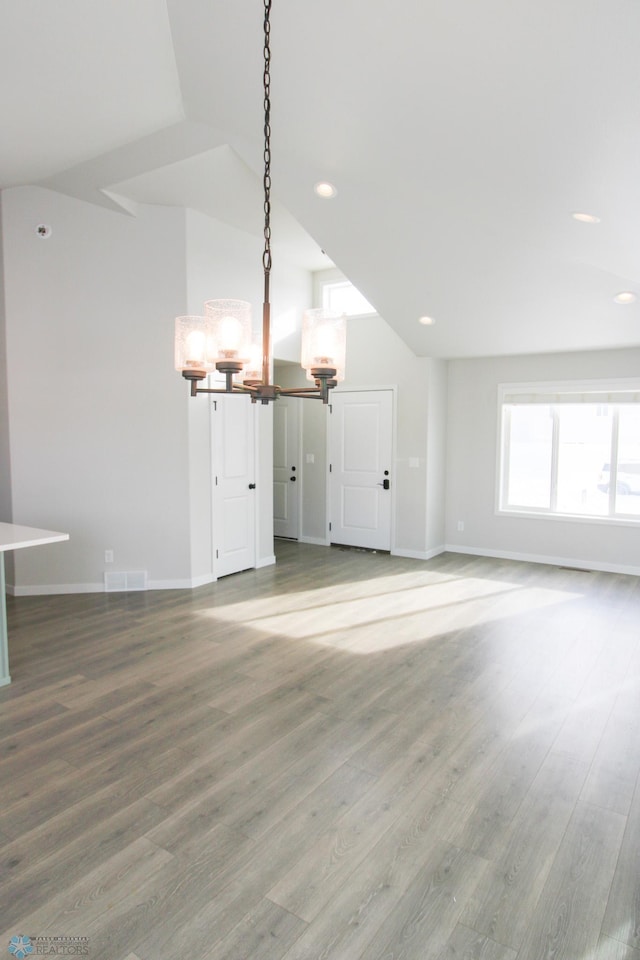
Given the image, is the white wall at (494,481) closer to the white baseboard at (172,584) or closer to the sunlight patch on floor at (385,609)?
the sunlight patch on floor at (385,609)

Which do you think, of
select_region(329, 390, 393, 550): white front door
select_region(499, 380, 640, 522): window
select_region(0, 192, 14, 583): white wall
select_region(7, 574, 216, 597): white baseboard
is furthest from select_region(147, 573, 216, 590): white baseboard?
select_region(499, 380, 640, 522): window

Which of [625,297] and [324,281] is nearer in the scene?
[625,297]

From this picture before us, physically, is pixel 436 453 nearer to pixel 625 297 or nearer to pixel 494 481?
pixel 494 481

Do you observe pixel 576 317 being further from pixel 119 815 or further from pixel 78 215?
pixel 119 815

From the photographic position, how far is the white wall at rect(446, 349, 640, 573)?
620 cm

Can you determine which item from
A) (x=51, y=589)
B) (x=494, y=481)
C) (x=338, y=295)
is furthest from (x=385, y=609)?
(x=338, y=295)

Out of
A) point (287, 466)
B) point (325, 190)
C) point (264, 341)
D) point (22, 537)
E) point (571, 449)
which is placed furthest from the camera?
point (287, 466)

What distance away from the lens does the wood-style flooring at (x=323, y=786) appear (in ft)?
5.97

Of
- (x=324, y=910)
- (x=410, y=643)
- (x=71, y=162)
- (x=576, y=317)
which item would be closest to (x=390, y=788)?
(x=324, y=910)

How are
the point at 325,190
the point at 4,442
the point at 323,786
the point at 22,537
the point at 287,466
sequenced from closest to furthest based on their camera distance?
the point at 323,786 → the point at 22,537 → the point at 325,190 → the point at 4,442 → the point at 287,466

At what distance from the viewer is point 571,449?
259 inches

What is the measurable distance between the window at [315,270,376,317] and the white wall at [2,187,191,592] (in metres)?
2.40

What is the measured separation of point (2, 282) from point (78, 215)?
3.04 ft

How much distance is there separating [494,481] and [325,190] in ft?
13.3
